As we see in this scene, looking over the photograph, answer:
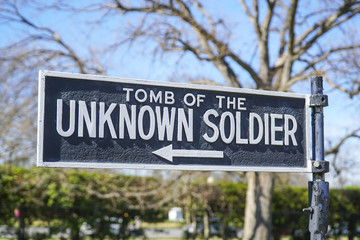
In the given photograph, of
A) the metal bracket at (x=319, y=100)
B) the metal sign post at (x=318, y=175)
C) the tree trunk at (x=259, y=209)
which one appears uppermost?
the metal bracket at (x=319, y=100)

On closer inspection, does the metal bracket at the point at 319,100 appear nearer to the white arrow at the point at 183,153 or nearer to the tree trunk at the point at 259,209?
the white arrow at the point at 183,153

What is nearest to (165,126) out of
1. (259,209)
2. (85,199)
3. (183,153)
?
(183,153)

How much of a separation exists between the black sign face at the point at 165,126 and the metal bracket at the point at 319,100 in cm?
5

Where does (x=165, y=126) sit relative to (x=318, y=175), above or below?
above

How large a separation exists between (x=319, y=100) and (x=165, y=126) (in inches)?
35.6

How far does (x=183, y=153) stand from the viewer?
241cm

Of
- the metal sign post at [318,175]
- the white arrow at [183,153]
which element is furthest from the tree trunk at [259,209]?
the white arrow at [183,153]

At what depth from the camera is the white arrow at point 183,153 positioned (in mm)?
2375

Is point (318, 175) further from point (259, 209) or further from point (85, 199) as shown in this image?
point (85, 199)

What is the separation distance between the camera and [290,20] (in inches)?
436

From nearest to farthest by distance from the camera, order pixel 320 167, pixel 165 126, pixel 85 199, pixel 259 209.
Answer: pixel 165 126 → pixel 320 167 → pixel 259 209 → pixel 85 199

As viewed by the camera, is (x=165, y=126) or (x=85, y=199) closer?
(x=165, y=126)

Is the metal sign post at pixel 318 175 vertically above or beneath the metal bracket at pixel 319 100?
beneath

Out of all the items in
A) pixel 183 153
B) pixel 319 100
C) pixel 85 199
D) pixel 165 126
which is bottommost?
Answer: pixel 85 199
